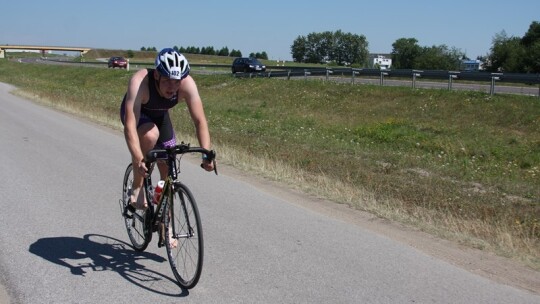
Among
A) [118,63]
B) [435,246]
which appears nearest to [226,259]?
[435,246]

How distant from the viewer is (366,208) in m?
8.36

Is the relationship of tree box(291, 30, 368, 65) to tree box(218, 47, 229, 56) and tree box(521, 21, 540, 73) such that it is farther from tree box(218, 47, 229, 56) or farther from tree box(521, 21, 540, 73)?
tree box(521, 21, 540, 73)

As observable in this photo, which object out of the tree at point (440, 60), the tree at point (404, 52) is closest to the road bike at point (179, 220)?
the tree at point (440, 60)

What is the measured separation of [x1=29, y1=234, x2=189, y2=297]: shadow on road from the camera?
210 inches

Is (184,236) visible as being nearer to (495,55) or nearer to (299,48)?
(495,55)

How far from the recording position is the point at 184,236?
16.8 feet

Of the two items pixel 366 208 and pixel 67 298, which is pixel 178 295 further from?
pixel 366 208

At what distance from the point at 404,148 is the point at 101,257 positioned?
13.4 meters

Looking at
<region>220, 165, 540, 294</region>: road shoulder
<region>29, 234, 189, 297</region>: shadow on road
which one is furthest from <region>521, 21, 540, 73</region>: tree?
<region>29, 234, 189, 297</region>: shadow on road

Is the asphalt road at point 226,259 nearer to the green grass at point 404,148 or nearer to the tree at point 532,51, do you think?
the green grass at point 404,148

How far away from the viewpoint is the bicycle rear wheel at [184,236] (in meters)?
4.91

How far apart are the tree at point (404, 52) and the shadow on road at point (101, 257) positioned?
252 ft

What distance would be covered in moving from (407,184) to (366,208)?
262 centimetres

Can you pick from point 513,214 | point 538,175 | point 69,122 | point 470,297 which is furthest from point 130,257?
point 69,122
